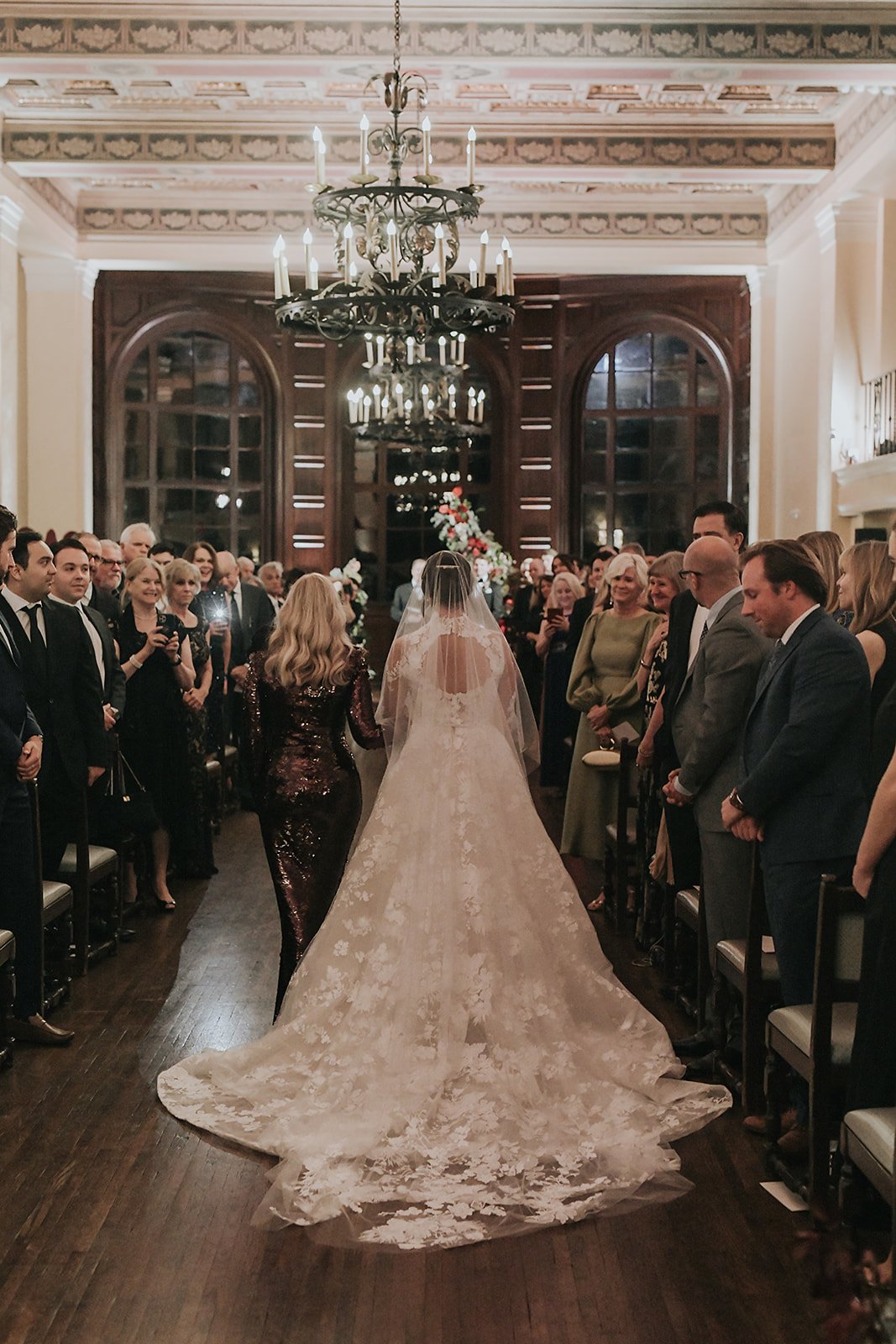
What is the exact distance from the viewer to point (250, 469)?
17094 millimetres

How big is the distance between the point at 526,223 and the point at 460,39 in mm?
4732

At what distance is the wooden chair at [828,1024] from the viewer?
11.0ft

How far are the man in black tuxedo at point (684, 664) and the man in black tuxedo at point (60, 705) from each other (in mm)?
2281

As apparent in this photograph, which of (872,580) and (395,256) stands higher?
(395,256)

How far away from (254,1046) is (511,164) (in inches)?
359

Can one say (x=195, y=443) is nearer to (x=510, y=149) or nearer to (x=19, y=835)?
(x=510, y=149)

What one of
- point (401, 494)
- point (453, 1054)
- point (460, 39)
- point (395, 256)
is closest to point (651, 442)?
point (401, 494)

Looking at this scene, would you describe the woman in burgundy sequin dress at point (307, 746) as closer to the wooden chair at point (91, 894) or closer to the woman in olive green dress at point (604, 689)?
the wooden chair at point (91, 894)

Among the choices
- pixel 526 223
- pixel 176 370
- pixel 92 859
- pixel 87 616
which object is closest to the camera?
pixel 92 859

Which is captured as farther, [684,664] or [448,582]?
[684,664]

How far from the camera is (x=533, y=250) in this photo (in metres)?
14.1

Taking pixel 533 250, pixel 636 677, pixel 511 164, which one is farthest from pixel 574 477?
pixel 636 677

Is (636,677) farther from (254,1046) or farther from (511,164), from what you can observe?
Answer: (511,164)

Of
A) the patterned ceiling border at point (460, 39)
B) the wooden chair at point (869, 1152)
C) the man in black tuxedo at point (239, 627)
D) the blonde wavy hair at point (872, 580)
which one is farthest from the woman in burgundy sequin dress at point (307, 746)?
the patterned ceiling border at point (460, 39)
